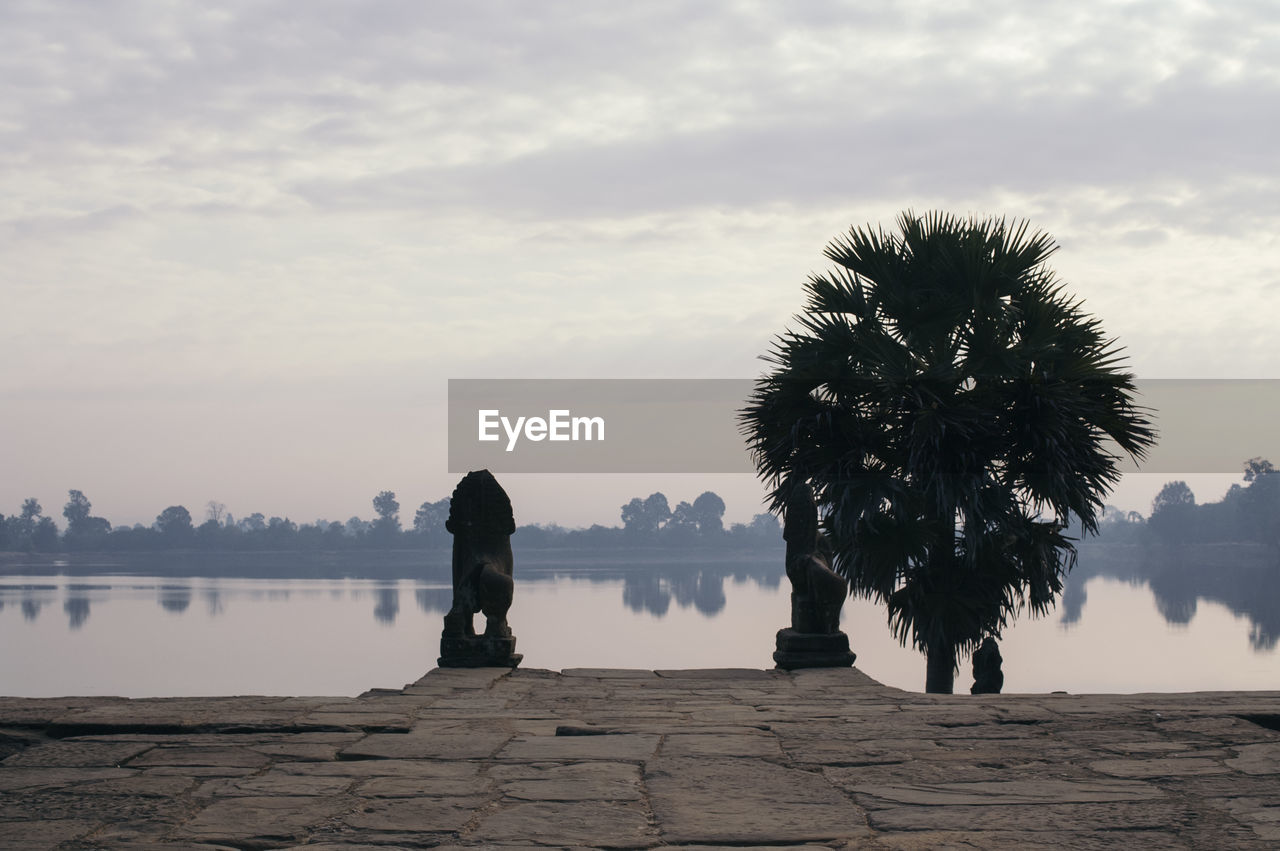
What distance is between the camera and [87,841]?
9.92 ft

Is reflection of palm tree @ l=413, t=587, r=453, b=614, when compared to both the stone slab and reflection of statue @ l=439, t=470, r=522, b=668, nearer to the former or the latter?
reflection of statue @ l=439, t=470, r=522, b=668

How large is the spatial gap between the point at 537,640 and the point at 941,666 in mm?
24268

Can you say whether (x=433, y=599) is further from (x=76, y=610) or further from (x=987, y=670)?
(x=987, y=670)

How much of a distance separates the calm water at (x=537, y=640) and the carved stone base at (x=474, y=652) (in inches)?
258

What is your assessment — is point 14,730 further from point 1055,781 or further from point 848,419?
point 848,419

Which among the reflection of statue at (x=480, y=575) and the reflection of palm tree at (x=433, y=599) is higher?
the reflection of statue at (x=480, y=575)

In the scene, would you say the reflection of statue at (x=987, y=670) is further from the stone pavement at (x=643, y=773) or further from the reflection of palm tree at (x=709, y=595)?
the reflection of palm tree at (x=709, y=595)

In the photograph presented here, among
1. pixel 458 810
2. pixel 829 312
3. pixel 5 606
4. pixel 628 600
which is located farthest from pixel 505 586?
pixel 5 606

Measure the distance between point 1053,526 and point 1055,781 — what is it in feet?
30.2

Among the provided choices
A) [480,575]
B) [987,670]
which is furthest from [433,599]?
[480,575]

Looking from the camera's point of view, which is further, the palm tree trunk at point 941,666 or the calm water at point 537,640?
the calm water at point 537,640

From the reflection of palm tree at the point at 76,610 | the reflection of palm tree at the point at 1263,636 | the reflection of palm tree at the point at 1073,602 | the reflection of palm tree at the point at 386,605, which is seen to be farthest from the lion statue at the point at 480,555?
the reflection of palm tree at the point at 76,610

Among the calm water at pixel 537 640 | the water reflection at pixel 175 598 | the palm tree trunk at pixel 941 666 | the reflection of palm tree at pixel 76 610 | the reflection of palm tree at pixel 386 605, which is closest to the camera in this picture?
the palm tree trunk at pixel 941 666

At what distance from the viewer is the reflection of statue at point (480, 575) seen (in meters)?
8.14
